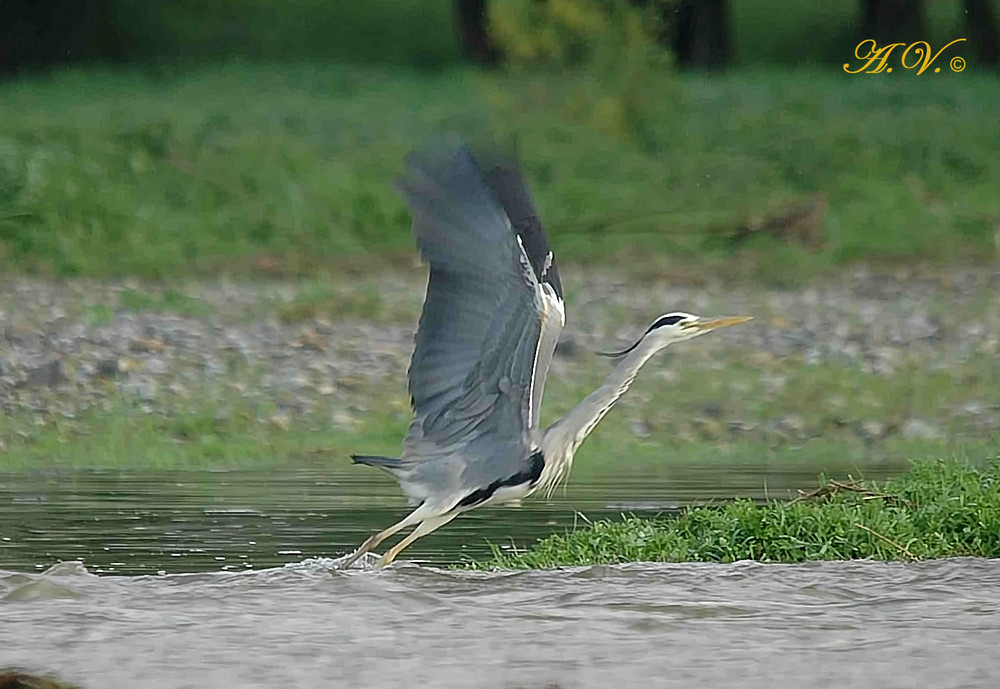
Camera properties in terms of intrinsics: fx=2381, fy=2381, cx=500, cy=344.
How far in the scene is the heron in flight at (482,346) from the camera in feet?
24.0

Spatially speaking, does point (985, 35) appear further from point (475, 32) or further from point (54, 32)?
point (54, 32)

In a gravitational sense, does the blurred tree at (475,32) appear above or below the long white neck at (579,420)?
above

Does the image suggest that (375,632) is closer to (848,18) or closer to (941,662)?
(941,662)

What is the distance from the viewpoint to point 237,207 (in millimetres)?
18453

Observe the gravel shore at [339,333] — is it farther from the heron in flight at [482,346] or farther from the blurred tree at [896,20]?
the blurred tree at [896,20]

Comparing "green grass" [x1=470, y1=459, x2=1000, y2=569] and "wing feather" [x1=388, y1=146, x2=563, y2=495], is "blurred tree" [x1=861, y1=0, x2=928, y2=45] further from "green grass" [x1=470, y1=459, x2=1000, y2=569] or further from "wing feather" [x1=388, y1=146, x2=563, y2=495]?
"wing feather" [x1=388, y1=146, x2=563, y2=495]

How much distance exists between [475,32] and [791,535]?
17312 millimetres

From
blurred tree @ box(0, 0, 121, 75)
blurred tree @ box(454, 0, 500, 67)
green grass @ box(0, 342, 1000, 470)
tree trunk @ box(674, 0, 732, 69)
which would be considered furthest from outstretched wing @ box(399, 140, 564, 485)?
blurred tree @ box(0, 0, 121, 75)

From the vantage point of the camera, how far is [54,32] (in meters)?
26.8

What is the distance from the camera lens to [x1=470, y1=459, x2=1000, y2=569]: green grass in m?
8.23

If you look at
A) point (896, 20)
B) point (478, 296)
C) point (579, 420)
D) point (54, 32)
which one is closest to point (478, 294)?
point (478, 296)

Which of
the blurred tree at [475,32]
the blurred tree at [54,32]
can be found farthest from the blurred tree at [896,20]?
the blurred tree at [54,32]

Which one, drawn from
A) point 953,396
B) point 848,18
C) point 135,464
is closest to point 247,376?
point 135,464

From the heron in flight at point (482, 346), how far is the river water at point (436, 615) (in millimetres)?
316
